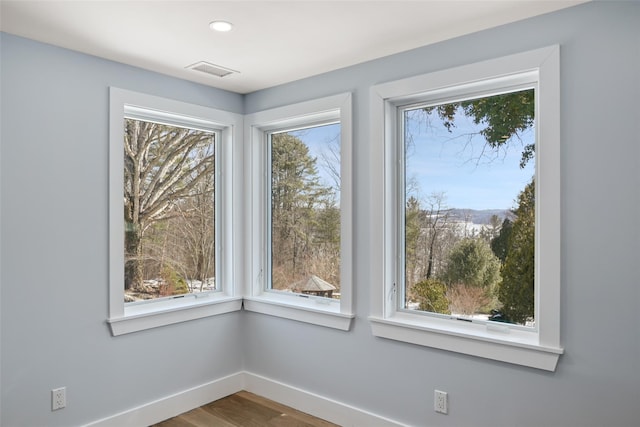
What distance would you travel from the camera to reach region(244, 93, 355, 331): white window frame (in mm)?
3006

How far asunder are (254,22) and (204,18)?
9.7 inches

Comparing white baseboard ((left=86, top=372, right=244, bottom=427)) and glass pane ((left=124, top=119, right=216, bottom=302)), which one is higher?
glass pane ((left=124, top=119, right=216, bottom=302))

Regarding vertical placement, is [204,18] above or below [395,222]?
above

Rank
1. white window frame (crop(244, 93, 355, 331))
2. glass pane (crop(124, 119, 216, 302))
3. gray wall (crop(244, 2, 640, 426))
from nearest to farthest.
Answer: gray wall (crop(244, 2, 640, 426)) < white window frame (crop(244, 93, 355, 331)) < glass pane (crop(124, 119, 216, 302))

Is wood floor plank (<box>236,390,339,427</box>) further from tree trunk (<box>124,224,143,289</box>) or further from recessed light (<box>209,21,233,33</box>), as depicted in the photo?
recessed light (<box>209,21,233,33</box>)

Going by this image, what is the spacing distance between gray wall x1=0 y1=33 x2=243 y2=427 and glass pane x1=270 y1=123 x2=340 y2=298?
41.5 inches

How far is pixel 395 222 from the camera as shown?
9.47 feet

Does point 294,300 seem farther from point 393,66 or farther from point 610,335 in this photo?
point 610,335

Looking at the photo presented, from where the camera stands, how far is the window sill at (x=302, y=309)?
3045 millimetres

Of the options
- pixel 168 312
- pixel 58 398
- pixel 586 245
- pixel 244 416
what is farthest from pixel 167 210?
pixel 586 245

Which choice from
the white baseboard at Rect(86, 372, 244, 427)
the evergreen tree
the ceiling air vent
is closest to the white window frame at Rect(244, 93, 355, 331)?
the ceiling air vent

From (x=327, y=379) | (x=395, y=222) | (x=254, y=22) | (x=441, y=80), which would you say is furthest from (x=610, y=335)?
(x=254, y=22)

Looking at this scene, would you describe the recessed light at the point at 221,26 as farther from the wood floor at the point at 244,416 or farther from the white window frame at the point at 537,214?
the wood floor at the point at 244,416

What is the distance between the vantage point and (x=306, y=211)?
346cm
